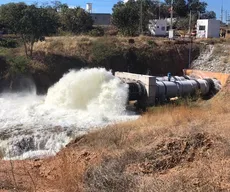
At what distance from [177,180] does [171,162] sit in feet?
6.94

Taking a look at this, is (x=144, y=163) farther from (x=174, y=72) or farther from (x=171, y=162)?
(x=174, y=72)

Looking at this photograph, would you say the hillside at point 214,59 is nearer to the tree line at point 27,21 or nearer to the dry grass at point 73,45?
the dry grass at point 73,45

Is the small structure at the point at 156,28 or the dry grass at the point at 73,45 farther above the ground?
the small structure at the point at 156,28

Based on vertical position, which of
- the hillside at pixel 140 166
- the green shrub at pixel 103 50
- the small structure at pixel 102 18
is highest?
the small structure at pixel 102 18

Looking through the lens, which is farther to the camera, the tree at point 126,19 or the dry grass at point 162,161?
the tree at point 126,19

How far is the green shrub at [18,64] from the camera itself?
95.7 feet

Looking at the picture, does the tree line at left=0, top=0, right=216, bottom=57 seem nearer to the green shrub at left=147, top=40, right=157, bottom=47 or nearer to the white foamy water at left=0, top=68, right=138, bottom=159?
the white foamy water at left=0, top=68, right=138, bottom=159

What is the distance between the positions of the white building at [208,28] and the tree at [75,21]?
16488 millimetres

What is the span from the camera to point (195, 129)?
11102 mm

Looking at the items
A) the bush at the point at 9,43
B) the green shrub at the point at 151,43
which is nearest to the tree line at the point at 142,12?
the green shrub at the point at 151,43

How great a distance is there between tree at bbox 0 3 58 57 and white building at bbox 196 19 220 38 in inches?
1156

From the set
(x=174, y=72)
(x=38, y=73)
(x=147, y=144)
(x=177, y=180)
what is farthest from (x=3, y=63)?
(x=177, y=180)

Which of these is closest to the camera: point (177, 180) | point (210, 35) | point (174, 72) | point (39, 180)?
point (177, 180)

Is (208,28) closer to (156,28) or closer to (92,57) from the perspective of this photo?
(156,28)
